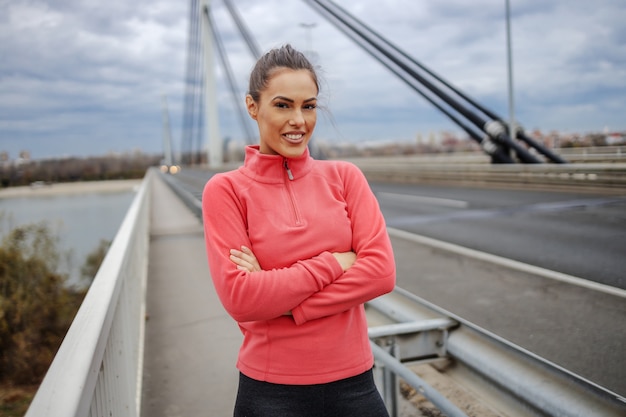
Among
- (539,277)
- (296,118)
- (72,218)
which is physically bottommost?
(72,218)

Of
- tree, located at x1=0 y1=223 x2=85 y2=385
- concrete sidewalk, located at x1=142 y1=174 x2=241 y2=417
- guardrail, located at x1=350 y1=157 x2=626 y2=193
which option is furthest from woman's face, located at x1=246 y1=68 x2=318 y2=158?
tree, located at x1=0 y1=223 x2=85 y2=385

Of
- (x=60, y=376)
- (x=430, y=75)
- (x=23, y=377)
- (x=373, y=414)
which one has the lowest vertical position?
(x=23, y=377)

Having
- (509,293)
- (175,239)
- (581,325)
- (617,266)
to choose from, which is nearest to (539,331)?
(581,325)

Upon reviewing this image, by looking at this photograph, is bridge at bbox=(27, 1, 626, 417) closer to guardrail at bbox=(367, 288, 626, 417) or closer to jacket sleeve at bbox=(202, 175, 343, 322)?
guardrail at bbox=(367, 288, 626, 417)

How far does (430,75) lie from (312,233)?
40.9ft

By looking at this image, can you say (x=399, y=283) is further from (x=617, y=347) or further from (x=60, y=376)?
(x=60, y=376)

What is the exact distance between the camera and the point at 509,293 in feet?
13.7

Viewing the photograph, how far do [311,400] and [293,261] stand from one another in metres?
0.37

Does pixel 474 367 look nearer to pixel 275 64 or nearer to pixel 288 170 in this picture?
pixel 288 170

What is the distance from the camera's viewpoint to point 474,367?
1878 mm

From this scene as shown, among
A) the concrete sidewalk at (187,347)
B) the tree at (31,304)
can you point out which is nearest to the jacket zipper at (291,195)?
the concrete sidewalk at (187,347)

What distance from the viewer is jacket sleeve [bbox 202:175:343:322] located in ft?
4.47

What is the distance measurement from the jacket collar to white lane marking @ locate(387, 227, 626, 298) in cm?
343

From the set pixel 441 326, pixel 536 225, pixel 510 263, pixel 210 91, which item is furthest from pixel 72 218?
pixel 441 326
